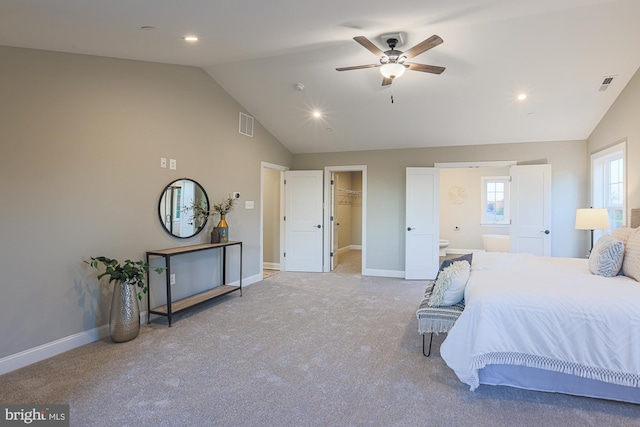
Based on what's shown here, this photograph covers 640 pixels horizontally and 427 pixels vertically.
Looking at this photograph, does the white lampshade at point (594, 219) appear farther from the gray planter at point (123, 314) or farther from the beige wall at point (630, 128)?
the gray planter at point (123, 314)

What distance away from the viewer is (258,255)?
5688 mm

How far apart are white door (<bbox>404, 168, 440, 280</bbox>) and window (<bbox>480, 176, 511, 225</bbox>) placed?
12.1 ft

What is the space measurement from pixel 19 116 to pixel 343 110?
12.4ft

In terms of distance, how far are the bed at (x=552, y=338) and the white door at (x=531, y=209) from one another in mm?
3079

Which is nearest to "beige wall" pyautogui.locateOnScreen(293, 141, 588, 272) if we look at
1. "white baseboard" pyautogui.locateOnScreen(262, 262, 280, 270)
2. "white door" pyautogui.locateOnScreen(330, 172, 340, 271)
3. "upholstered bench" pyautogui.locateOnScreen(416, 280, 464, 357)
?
"white door" pyautogui.locateOnScreen(330, 172, 340, 271)

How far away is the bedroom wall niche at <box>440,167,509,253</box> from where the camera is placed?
28.5ft

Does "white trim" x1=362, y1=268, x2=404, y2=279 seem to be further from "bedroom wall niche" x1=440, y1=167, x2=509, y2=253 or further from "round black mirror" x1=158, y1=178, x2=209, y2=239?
"bedroom wall niche" x1=440, y1=167, x2=509, y2=253

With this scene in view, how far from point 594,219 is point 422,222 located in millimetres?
2340

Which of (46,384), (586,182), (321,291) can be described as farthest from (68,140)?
(586,182)

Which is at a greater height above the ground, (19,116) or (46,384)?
(19,116)

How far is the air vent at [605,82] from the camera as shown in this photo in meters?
3.90

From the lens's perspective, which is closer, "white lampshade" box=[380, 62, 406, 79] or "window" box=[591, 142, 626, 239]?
"white lampshade" box=[380, 62, 406, 79]

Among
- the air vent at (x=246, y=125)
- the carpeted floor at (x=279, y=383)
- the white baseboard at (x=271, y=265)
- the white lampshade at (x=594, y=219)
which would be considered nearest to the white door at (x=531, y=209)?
the white lampshade at (x=594, y=219)

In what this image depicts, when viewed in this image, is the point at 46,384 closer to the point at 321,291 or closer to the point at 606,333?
the point at 321,291
